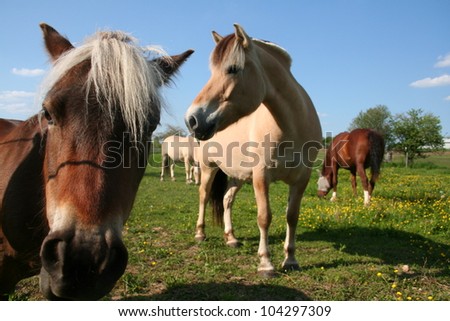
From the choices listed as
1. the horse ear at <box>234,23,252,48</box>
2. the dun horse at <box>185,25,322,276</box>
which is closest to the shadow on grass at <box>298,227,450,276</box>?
the dun horse at <box>185,25,322,276</box>

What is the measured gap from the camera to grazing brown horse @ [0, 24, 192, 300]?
157cm

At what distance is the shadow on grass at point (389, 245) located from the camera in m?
4.55

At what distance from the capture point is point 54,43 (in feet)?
7.75

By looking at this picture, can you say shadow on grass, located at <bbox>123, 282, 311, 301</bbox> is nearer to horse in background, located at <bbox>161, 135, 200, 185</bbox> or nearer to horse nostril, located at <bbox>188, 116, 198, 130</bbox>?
horse nostril, located at <bbox>188, 116, 198, 130</bbox>

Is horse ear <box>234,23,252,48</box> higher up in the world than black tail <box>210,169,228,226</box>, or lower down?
higher up

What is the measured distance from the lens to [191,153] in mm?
18000

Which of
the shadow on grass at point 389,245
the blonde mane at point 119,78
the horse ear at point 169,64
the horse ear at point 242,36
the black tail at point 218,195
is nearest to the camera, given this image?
the blonde mane at point 119,78

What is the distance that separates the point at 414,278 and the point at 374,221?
2.78 meters

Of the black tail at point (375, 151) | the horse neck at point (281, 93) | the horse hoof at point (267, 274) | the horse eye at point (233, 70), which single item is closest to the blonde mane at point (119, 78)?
the horse eye at point (233, 70)

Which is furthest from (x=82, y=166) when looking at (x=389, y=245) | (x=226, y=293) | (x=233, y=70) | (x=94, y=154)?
(x=389, y=245)

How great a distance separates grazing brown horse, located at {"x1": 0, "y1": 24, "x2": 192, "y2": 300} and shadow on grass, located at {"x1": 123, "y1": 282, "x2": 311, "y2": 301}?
1479mm

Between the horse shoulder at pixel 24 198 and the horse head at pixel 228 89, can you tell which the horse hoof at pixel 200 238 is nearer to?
the horse head at pixel 228 89
